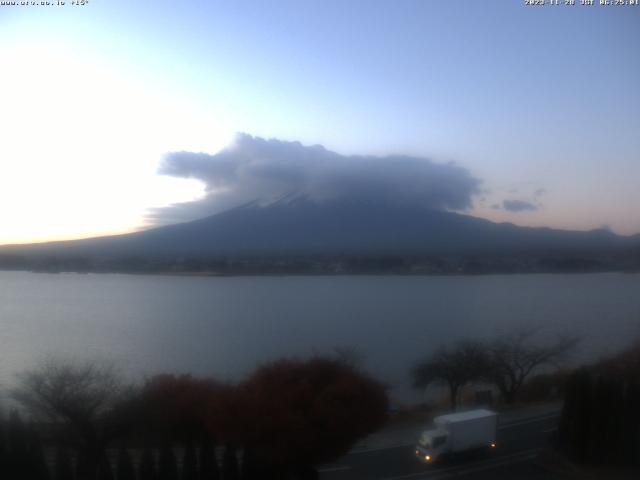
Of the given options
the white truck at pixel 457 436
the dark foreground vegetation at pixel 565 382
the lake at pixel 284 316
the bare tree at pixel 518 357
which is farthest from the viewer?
the lake at pixel 284 316

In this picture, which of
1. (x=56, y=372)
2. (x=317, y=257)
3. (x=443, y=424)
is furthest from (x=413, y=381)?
(x=317, y=257)

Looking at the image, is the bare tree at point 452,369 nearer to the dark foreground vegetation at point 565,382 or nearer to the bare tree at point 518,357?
the dark foreground vegetation at point 565,382

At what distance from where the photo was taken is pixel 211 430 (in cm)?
439

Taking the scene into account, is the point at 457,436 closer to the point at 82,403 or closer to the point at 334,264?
the point at 82,403

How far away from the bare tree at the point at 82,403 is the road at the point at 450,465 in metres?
1.85

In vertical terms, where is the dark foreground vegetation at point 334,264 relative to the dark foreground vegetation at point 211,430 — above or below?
above

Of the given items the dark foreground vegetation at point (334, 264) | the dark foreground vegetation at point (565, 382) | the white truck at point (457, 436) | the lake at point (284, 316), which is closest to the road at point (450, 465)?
the white truck at point (457, 436)

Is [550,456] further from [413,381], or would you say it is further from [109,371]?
[109,371]

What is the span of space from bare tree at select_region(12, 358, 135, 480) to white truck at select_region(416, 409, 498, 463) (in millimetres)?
2671

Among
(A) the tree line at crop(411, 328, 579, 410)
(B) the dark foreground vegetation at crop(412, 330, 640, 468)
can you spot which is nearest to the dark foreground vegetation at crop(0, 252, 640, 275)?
→ (B) the dark foreground vegetation at crop(412, 330, 640, 468)

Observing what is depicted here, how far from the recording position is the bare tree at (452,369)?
813 centimetres

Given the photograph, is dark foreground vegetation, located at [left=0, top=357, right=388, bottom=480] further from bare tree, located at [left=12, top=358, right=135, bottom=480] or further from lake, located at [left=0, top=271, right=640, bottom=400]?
lake, located at [left=0, top=271, right=640, bottom=400]

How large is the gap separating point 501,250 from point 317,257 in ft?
15.1

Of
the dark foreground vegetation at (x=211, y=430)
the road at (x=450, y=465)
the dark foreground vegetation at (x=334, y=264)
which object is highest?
the dark foreground vegetation at (x=334, y=264)
